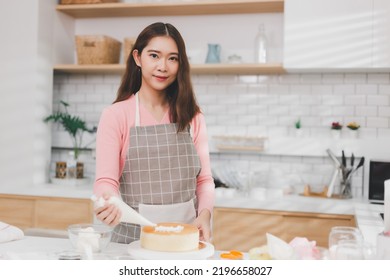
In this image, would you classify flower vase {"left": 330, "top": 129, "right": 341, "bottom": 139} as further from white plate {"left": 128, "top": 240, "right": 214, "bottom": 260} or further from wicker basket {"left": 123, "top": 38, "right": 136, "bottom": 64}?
white plate {"left": 128, "top": 240, "right": 214, "bottom": 260}

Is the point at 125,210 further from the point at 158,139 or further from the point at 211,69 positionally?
the point at 211,69

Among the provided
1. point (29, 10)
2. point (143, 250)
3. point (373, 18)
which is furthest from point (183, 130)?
point (29, 10)

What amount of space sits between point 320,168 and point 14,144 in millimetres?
2396

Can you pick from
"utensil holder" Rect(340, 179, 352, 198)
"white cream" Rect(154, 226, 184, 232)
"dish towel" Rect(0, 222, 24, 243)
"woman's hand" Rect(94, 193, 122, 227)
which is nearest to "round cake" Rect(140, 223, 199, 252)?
"white cream" Rect(154, 226, 184, 232)

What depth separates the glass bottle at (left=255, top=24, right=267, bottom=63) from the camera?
3.64 m

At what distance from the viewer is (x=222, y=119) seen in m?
3.89

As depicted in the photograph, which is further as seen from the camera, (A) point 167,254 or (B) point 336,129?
(B) point 336,129

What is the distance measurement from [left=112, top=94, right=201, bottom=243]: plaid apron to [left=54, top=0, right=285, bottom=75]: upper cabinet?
5.23 ft

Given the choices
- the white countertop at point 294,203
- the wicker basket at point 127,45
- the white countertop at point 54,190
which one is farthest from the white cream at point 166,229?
the wicker basket at point 127,45

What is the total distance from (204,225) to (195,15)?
2.46 metres

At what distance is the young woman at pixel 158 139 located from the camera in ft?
6.49

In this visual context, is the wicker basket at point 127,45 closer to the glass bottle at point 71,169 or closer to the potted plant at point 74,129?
the potted plant at point 74,129

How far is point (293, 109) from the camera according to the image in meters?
3.78

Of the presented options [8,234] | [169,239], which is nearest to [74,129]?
[8,234]
